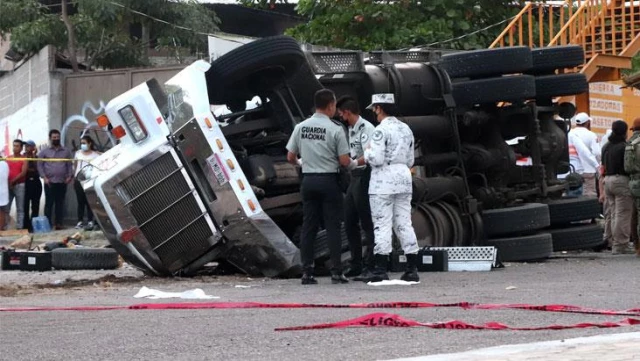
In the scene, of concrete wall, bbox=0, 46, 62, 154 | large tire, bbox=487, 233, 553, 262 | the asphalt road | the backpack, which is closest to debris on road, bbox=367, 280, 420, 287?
the asphalt road

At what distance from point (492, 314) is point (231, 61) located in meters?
4.98

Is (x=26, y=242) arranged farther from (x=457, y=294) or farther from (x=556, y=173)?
(x=457, y=294)

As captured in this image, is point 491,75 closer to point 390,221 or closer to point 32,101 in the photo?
point 390,221

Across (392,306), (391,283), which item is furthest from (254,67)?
(392,306)

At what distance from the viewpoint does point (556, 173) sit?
16.9 m

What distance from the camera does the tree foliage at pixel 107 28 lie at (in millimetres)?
27828

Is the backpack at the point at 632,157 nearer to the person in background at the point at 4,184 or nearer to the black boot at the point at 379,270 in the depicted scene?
the black boot at the point at 379,270

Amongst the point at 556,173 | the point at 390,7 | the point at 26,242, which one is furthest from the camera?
the point at 390,7

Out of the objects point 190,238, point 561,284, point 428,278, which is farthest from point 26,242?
point 561,284

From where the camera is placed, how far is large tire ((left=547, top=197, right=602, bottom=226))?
1636 cm

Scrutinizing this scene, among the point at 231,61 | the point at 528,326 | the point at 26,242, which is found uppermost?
the point at 231,61

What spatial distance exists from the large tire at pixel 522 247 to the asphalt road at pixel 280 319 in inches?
45.5

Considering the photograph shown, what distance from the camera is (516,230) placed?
15.3 meters

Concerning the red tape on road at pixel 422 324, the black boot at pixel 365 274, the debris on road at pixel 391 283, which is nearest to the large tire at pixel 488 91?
the black boot at pixel 365 274
